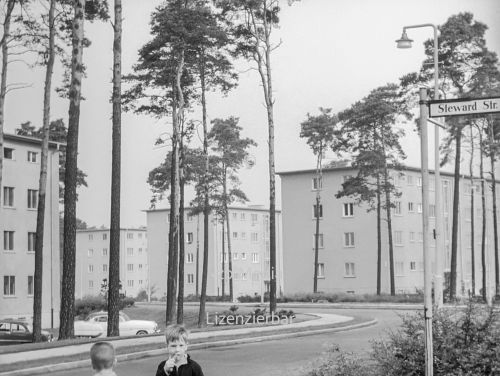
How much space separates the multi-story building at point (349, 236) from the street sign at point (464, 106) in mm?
63029

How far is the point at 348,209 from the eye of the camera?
77.9 m

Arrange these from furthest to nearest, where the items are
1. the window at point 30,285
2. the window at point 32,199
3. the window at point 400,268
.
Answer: the window at point 400,268
the window at point 32,199
the window at point 30,285

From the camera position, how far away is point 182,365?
6086 millimetres

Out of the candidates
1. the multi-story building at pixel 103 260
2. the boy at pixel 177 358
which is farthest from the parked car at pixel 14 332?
the multi-story building at pixel 103 260

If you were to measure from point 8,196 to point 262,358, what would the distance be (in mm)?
34153

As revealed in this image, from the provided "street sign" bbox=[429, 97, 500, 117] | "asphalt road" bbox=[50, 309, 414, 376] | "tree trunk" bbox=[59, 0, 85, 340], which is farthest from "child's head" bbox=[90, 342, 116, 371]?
"tree trunk" bbox=[59, 0, 85, 340]

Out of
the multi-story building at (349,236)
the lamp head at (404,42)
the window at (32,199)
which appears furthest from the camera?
the multi-story building at (349,236)

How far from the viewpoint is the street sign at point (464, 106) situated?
377 inches

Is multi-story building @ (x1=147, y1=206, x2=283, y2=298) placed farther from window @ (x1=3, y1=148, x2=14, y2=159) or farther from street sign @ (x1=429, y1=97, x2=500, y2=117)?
street sign @ (x1=429, y1=97, x2=500, y2=117)

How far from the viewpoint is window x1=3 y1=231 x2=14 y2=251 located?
5019cm

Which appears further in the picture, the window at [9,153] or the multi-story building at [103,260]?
the multi-story building at [103,260]

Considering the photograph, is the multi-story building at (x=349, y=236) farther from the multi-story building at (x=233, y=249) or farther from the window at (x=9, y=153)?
the window at (x=9, y=153)

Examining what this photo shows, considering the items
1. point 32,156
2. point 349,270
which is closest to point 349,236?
point 349,270

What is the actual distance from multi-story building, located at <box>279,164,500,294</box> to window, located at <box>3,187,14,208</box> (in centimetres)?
2919
